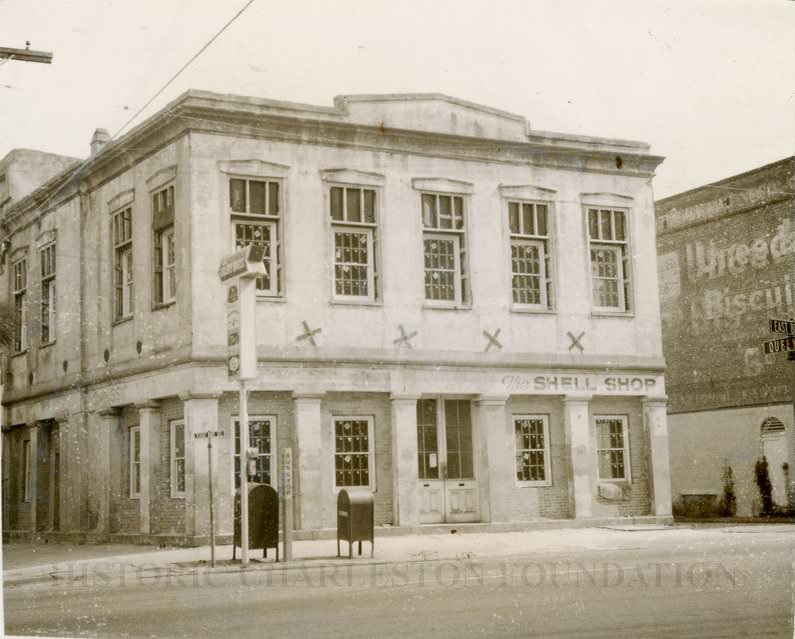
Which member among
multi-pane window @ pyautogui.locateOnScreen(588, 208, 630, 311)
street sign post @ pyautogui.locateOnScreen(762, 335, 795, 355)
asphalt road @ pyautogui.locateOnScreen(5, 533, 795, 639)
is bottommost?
asphalt road @ pyautogui.locateOnScreen(5, 533, 795, 639)

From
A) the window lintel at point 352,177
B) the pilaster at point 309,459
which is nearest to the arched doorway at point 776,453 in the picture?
the window lintel at point 352,177

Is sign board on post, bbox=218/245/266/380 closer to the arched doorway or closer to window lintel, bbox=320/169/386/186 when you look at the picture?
window lintel, bbox=320/169/386/186

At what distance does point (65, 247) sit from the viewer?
16172mm

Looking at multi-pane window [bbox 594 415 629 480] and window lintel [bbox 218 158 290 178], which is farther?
multi-pane window [bbox 594 415 629 480]

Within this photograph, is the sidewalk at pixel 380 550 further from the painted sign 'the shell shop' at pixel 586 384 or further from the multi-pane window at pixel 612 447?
the painted sign 'the shell shop' at pixel 586 384

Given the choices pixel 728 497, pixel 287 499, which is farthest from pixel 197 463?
pixel 728 497

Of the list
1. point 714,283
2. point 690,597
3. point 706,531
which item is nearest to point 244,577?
point 690,597

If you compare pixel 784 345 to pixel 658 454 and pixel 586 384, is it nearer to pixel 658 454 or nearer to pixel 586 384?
pixel 586 384

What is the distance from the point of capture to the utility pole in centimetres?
793

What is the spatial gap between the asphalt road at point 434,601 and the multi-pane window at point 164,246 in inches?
205

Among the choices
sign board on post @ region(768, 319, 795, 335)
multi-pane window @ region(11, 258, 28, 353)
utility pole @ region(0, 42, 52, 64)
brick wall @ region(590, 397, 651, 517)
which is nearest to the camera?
utility pole @ region(0, 42, 52, 64)

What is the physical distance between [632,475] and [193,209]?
30.9 ft

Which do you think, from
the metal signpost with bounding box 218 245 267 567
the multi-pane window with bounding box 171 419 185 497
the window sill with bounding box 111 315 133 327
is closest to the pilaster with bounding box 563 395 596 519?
the multi-pane window with bounding box 171 419 185 497

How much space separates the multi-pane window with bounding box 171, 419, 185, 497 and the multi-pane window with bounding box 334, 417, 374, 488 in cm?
245
